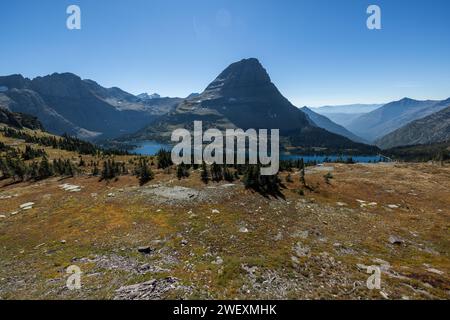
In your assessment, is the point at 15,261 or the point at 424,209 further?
the point at 424,209

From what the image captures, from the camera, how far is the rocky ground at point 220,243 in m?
17.5

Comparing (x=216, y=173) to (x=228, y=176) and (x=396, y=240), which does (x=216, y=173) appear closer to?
(x=228, y=176)

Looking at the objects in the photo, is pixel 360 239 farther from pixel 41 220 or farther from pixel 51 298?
pixel 41 220

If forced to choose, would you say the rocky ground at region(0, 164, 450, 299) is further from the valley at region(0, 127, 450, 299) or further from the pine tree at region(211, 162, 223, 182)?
the pine tree at region(211, 162, 223, 182)

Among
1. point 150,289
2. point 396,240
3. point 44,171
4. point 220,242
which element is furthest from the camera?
point 44,171

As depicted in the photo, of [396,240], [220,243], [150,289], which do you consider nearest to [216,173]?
[220,243]

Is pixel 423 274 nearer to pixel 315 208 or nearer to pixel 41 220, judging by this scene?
pixel 315 208

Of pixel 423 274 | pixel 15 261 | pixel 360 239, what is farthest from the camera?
pixel 360 239

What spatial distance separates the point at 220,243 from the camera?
23.6 meters

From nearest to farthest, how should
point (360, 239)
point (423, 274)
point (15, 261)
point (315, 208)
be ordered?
1. point (423, 274)
2. point (15, 261)
3. point (360, 239)
4. point (315, 208)

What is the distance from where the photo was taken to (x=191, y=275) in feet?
60.7

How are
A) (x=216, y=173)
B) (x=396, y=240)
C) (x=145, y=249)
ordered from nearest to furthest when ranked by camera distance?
(x=145, y=249), (x=396, y=240), (x=216, y=173)
